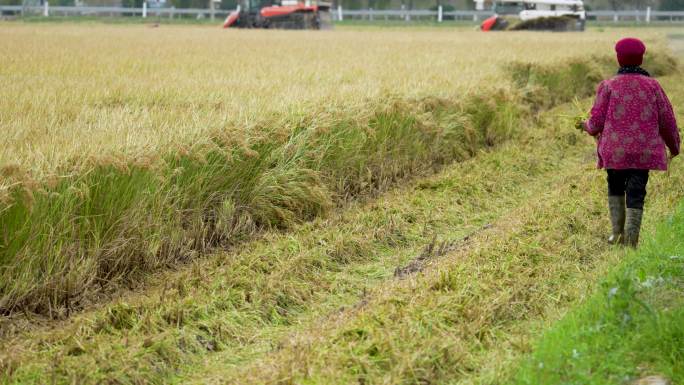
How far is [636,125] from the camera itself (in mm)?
5828

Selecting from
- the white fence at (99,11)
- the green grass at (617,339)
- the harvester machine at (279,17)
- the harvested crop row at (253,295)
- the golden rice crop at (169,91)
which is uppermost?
the white fence at (99,11)

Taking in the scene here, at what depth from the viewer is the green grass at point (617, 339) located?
385 centimetres

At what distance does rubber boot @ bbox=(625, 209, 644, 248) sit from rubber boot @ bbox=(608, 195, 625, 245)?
0.11 m

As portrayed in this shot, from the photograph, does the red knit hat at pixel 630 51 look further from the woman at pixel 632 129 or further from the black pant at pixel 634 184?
the black pant at pixel 634 184

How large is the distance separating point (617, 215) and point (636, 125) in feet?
1.96

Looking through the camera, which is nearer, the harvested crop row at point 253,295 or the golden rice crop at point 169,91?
the harvested crop row at point 253,295

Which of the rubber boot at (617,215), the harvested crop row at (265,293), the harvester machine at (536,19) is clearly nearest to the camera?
the harvested crop row at (265,293)

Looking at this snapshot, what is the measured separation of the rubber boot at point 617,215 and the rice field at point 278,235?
0.14m

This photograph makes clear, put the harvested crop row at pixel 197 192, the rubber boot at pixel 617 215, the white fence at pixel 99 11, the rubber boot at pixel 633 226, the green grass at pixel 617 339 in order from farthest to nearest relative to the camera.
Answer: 1. the white fence at pixel 99 11
2. the rubber boot at pixel 617 215
3. the rubber boot at pixel 633 226
4. the harvested crop row at pixel 197 192
5. the green grass at pixel 617 339

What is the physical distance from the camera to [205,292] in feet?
16.9

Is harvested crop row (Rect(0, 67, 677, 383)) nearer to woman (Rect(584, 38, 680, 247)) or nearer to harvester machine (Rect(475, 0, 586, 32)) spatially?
woman (Rect(584, 38, 680, 247))

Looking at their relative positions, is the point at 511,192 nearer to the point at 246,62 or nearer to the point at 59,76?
the point at 59,76

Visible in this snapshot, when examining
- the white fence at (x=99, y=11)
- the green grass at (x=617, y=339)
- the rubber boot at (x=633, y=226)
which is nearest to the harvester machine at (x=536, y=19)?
the white fence at (x=99, y=11)

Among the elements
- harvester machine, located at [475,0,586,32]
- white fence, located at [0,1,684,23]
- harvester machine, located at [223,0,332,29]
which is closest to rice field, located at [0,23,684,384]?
harvester machine, located at [223,0,332,29]
